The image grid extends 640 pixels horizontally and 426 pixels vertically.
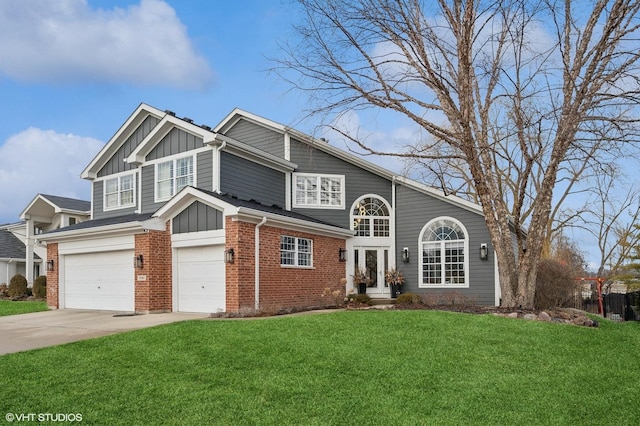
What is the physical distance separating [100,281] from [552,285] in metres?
15.3

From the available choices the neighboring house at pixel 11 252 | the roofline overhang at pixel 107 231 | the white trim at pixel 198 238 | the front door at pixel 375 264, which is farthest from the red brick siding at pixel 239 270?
the neighboring house at pixel 11 252

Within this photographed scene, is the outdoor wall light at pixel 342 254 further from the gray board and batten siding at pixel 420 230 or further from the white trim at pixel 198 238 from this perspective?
the white trim at pixel 198 238

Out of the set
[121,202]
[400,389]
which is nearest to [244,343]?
[400,389]

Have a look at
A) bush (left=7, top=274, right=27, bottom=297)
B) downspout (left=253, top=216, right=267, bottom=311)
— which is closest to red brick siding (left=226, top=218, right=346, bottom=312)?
downspout (left=253, top=216, right=267, bottom=311)

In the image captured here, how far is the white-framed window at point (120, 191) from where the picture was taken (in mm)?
19281

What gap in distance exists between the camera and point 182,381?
6789mm

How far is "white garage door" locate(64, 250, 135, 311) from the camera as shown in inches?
636

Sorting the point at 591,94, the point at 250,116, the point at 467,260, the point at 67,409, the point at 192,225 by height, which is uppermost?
the point at 250,116

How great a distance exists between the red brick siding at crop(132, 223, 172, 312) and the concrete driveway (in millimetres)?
721

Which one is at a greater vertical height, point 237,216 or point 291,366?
point 237,216

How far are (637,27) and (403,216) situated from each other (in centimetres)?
966

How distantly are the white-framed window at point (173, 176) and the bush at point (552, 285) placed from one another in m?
12.2

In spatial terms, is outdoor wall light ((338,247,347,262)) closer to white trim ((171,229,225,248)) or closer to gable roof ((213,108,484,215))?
gable roof ((213,108,484,215))

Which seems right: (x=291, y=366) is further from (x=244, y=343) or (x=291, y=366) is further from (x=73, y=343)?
(x=73, y=343)
